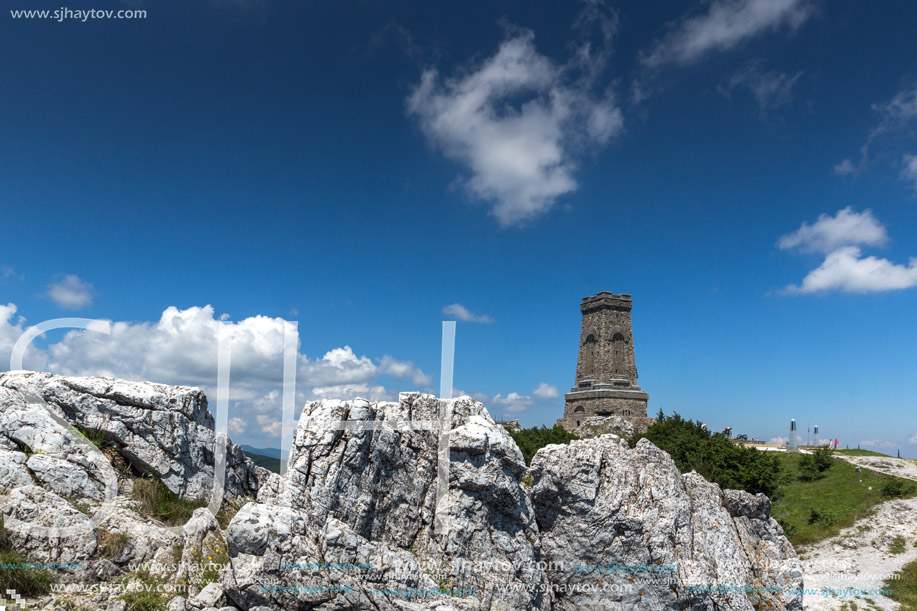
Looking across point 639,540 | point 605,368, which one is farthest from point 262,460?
point 605,368

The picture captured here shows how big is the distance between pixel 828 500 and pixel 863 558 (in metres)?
15.2

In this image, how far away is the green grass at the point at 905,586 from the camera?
24.1m

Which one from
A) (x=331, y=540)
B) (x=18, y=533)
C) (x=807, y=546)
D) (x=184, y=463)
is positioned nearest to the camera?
(x=18, y=533)

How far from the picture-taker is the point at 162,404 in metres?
11.8

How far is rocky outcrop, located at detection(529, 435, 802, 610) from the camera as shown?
37.0 ft

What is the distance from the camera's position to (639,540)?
1148 centimetres

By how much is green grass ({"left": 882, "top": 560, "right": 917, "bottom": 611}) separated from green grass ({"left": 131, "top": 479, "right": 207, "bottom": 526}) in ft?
98.1

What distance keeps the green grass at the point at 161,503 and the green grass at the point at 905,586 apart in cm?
2990

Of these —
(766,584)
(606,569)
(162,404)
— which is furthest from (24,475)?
(766,584)

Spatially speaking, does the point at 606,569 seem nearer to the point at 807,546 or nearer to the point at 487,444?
the point at 487,444

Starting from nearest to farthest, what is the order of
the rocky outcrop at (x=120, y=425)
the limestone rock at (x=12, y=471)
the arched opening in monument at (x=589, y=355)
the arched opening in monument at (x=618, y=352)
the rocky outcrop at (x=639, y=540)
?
1. the limestone rock at (x=12, y=471)
2. the rocky outcrop at (x=120, y=425)
3. the rocky outcrop at (x=639, y=540)
4. the arched opening in monument at (x=618, y=352)
5. the arched opening in monument at (x=589, y=355)

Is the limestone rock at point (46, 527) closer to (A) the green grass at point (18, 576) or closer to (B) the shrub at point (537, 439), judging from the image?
(A) the green grass at point (18, 576)

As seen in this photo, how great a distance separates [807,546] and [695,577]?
31116mm

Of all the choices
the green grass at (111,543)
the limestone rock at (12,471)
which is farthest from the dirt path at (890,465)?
the limestone rock at (12,471)
